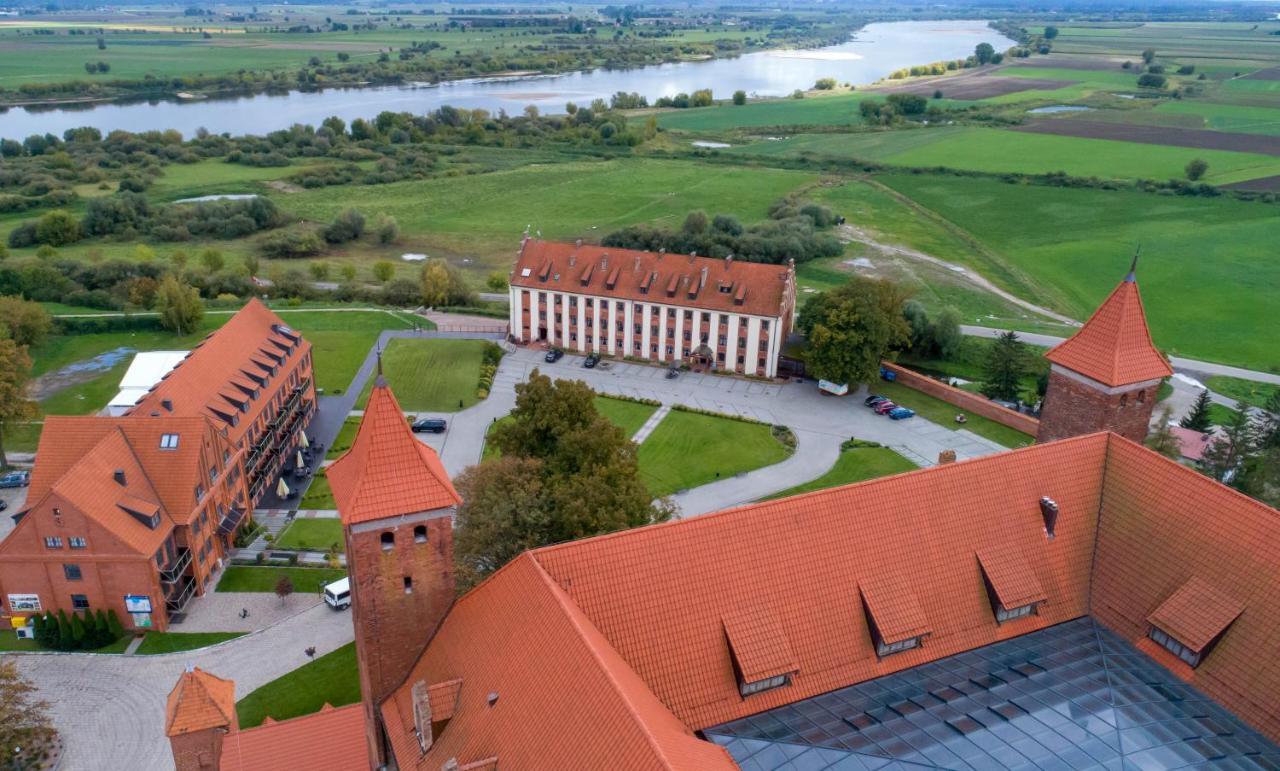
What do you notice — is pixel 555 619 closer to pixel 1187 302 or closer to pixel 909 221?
pixel 1187 302

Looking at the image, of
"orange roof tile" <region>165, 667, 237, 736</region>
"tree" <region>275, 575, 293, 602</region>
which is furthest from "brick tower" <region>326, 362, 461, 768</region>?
"tree" <region>275, 575, 293, 602</region>

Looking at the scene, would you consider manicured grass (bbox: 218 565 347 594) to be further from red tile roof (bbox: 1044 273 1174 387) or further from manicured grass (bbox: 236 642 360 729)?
red tile roof (bbox: 1044 273 1174 387)

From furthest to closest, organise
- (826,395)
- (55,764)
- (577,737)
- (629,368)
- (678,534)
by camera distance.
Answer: (629,368)
(826,395)
(55,764)
(678,534)
(577,737)

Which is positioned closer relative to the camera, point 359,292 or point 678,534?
point 678,534

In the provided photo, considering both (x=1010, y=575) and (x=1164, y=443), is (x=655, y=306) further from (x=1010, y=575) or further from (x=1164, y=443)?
(x=1010, y=575)

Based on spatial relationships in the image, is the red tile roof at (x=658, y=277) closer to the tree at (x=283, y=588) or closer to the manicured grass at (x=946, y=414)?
the manicured grass at (x=946, y=414)

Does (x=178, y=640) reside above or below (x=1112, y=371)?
below

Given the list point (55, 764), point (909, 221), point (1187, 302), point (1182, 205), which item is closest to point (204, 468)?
point (55, 764)

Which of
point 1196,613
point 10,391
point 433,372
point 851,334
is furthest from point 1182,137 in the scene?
point 10,391
